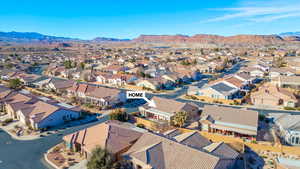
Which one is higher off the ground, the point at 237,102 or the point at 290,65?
the point at 290,65

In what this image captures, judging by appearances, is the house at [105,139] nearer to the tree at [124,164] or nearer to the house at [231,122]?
the tree at [124,164]

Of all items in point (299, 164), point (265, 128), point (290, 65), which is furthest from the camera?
point (290, 65)

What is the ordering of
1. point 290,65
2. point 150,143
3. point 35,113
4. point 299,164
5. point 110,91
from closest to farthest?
point 299,164
point 150,143
point 35,113
point 110,91
point 290,65

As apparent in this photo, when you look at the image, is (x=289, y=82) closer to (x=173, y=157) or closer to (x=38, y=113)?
(x=173, y=157)

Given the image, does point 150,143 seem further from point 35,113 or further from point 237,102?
point 237,102

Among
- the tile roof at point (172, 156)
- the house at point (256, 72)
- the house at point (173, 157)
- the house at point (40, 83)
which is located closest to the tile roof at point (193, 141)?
the house at point (173, 157)

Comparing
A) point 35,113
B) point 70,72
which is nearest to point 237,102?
point 35,113

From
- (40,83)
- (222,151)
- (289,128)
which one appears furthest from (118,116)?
(40,83)

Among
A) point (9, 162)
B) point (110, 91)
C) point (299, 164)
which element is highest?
point (110, 91)
